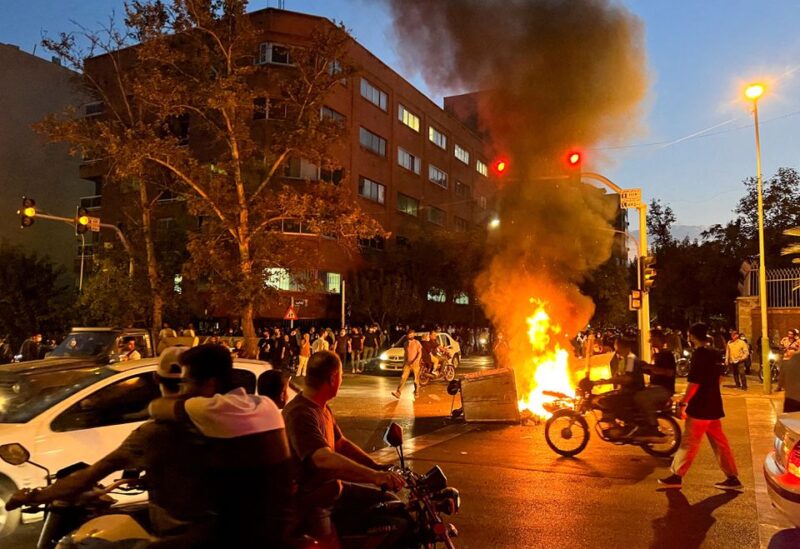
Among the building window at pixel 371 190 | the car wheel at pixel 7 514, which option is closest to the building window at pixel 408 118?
the building window at pixel 371 190

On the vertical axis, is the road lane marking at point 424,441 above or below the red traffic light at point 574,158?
below

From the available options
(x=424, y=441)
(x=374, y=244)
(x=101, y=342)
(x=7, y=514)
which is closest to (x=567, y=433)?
(x=424, y=441)

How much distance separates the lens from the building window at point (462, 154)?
166ft

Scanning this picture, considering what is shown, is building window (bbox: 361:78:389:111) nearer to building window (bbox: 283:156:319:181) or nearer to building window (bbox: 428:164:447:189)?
building window (bbox: 283:156:319:181)

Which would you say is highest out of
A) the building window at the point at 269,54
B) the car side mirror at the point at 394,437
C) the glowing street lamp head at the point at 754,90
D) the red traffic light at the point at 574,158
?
the building window at the point at 269,54

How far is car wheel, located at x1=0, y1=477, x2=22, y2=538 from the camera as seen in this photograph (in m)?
4.93

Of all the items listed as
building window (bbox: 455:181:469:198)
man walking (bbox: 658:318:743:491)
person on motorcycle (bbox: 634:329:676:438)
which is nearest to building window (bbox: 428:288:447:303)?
building window (bbox: 455:181:469:198)

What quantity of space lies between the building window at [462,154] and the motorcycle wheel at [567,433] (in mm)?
42942

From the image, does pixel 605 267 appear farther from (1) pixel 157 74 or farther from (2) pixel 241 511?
(2) pixel 241 511

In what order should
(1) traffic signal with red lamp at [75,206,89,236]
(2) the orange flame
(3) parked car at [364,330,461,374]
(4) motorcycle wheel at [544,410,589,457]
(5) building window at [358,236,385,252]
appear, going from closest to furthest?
(4) motorcycle wheel at [544,410,589,457] → (2) the orange flame → (1) traffic signal with red lamp at [75,206,89,236] → (3) parked car at [364,330,461,374] → (5) building window at [358,236,385,252]

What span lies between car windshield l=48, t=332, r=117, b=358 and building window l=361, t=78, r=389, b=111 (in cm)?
2520

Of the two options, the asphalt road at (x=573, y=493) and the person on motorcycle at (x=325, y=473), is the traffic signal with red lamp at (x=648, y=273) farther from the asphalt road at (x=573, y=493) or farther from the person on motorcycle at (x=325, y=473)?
the person on motorcycle at (x=325, y=473)

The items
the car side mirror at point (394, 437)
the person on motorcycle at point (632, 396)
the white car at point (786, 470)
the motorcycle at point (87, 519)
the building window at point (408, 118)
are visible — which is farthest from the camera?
the building window at point (408, 118)

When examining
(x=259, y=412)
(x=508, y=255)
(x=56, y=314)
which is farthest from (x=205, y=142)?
(x=259, y=412)
